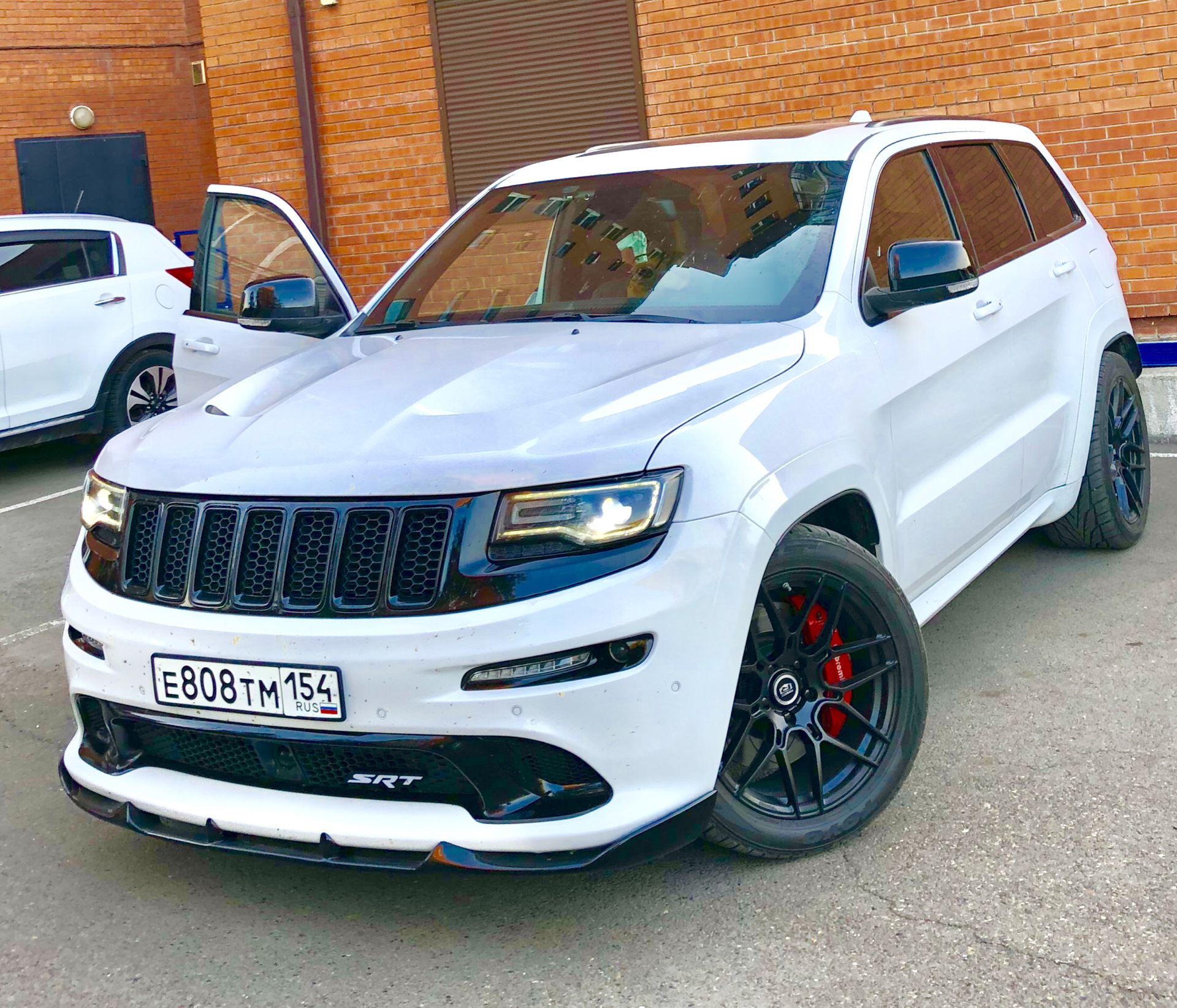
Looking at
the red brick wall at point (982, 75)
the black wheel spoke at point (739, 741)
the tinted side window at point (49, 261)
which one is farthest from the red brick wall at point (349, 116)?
the black wheel spoke at point (739, 741)

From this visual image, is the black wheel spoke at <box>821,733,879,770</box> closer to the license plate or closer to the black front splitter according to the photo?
the black front splitter

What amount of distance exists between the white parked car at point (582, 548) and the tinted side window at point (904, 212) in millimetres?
16

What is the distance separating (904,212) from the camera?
4223mm

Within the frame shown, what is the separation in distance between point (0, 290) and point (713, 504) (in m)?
7.53

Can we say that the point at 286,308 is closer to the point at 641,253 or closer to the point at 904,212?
the point at 641,253

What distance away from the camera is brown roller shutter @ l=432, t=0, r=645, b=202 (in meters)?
11.1

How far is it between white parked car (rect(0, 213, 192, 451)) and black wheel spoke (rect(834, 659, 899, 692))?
6.90 m

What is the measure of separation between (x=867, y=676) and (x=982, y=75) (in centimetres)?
759

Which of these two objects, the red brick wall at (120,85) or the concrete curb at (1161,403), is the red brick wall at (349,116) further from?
the red brick wall at (120,85)

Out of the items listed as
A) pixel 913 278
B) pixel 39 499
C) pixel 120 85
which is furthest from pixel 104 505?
pixel 120 85

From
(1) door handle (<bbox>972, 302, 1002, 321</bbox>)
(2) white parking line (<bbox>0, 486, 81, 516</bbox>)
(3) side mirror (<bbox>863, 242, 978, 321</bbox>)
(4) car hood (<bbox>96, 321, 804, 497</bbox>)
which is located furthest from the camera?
(2) white parking line (<bbox>0, 486, 81, 516</bbox>)

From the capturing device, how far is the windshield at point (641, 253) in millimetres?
3795

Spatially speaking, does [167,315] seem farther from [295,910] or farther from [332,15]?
[295,910]

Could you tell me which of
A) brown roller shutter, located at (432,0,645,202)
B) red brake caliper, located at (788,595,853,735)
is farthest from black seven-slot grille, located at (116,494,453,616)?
brown roller shutter, located at (432,0,645,202)
